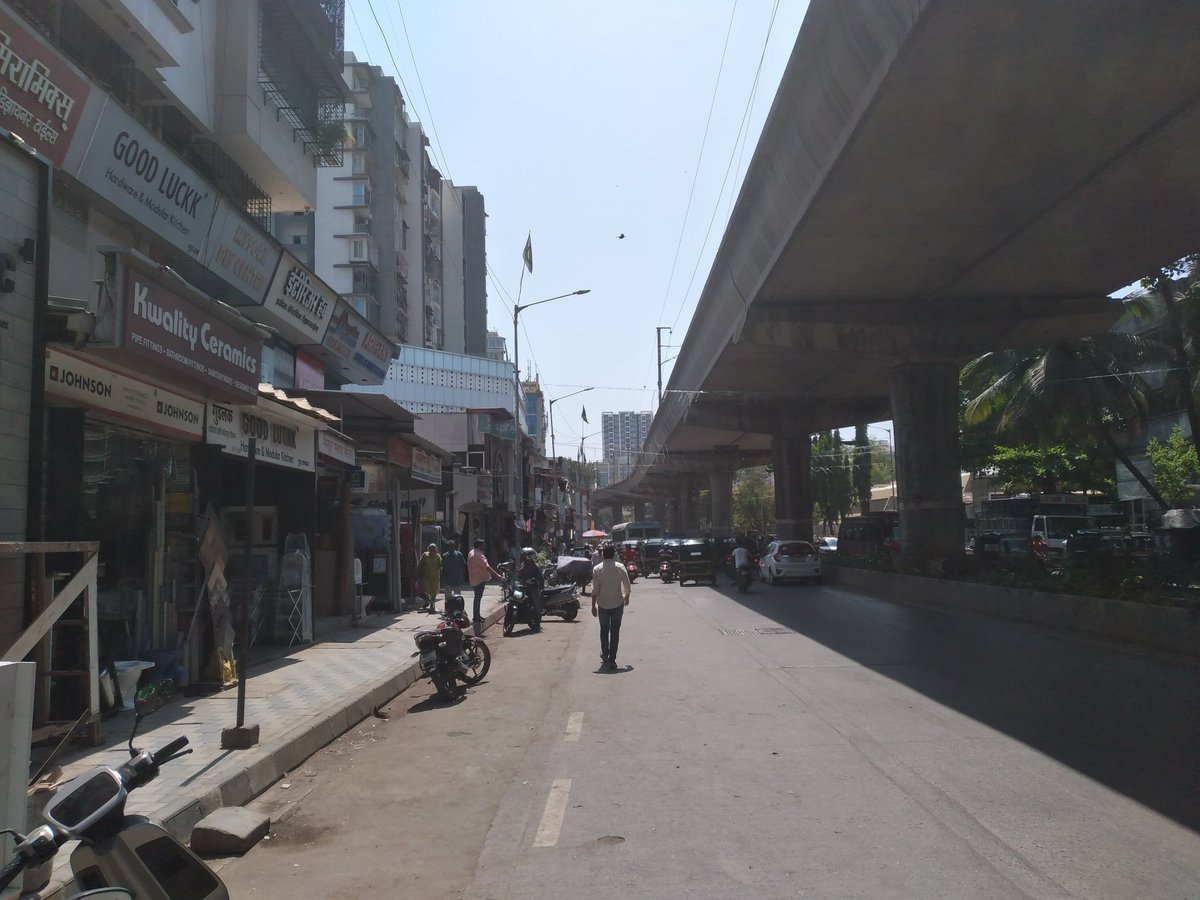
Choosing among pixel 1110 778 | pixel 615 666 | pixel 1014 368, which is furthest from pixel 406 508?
pixel 1014 368

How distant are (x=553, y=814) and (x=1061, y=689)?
267 inches

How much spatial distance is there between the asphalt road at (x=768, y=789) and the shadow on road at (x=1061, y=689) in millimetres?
43

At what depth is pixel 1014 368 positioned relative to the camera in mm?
38312

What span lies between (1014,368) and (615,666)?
30.7m

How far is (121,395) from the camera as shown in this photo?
929 centimetres

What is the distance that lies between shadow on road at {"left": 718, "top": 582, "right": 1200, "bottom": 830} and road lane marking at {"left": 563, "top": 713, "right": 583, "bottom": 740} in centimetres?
377

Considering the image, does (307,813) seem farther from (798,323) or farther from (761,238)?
(798,323)

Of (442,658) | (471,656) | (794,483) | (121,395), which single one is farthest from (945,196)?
(794,483)

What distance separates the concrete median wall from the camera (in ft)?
42.3

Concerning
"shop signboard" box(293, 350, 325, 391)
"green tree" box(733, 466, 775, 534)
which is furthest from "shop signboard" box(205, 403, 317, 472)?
"green tree" box(733, 466, 775, 534)

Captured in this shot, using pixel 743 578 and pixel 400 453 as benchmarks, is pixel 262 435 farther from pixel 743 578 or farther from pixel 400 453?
pixel 743 578

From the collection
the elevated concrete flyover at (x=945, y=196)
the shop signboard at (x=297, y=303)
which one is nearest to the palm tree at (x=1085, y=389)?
the elevated concrete flyover at (x=945, y=196)

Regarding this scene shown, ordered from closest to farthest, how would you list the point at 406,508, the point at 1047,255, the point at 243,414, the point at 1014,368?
the point at 243,414 → the point at 1047,255 → the point at 406,508 → the point at 1014,368

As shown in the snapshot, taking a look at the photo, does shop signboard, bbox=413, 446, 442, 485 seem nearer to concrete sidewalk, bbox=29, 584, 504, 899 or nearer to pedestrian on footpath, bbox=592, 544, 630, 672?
concrete sidewalk, bbox=29, 584, 504, 899
